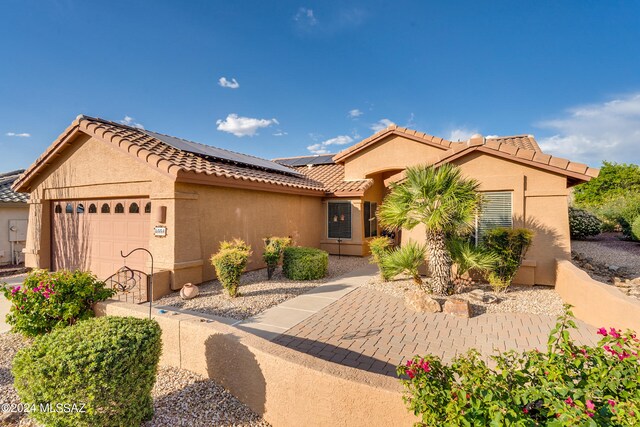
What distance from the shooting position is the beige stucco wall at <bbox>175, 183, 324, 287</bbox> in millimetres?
8594

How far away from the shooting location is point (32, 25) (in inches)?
404

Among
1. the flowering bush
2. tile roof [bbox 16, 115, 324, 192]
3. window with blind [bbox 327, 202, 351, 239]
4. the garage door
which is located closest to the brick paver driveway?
the flowering bush

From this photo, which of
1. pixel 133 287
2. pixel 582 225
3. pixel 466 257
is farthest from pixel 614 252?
pixel 133 287

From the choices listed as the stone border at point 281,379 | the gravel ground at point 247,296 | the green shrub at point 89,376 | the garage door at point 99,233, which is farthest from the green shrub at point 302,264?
the green shrub at point 89,376

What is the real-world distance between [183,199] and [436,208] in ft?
23.9

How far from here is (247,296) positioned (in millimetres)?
7836

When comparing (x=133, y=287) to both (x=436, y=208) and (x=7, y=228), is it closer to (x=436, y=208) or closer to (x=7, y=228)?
(x=436, y=208)

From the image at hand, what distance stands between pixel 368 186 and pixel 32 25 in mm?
14767

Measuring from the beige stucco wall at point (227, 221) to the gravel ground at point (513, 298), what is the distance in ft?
15.7

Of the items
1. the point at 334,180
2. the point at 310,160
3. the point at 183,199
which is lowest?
the point at 183,199

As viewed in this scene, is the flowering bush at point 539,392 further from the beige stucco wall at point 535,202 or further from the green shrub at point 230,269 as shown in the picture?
the beige stucco wall at point 535,202

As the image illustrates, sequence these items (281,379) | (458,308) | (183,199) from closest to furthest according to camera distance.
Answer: (281,379), (458,308), (183,199)

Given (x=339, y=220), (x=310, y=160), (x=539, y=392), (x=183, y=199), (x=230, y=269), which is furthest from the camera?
(x=310, y=160)

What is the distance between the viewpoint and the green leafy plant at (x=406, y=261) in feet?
28.5
